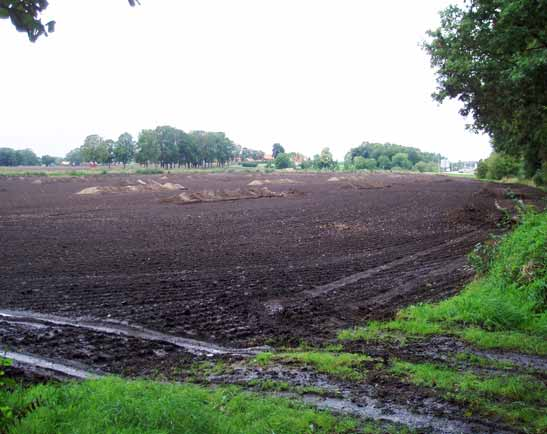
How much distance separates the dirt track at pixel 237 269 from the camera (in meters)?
9.99

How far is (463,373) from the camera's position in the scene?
651 cm

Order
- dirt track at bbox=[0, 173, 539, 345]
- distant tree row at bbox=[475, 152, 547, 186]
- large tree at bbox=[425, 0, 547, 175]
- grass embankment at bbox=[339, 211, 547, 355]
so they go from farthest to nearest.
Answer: distant tree row at bbox=[475, 152, 547, 186], large tree at bbox=[425, 0, 547, 175], dirt track at bbox=[0, 173, 539, 345], grass embankment at bbox=[339, 211, 547, 355]

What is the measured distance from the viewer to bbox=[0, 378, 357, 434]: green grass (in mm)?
4277

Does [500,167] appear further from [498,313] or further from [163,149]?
[163,149]

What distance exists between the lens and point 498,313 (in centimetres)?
870

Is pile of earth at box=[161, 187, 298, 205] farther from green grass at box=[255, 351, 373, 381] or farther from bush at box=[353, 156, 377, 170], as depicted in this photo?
bush at box=[353, 156, 377, 170]

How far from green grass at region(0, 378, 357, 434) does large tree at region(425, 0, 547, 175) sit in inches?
498

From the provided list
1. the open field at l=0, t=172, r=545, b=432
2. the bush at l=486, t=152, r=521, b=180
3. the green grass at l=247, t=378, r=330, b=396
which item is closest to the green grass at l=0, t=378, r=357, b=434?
the green grass at l=247, t=378, r=330, b=396

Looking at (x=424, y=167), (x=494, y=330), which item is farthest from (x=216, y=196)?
(x=424, y=167)

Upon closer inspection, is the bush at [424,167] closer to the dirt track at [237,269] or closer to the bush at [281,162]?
the bush at [281,162]

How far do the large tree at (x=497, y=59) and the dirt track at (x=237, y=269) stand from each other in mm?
5312

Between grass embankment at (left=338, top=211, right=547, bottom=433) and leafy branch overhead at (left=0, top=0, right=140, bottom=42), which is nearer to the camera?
leafy branch overhead at (left=0, top=0, right=140, bottom=42)

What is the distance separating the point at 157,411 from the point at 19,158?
6451 inches

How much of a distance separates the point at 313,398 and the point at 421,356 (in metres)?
2.18
